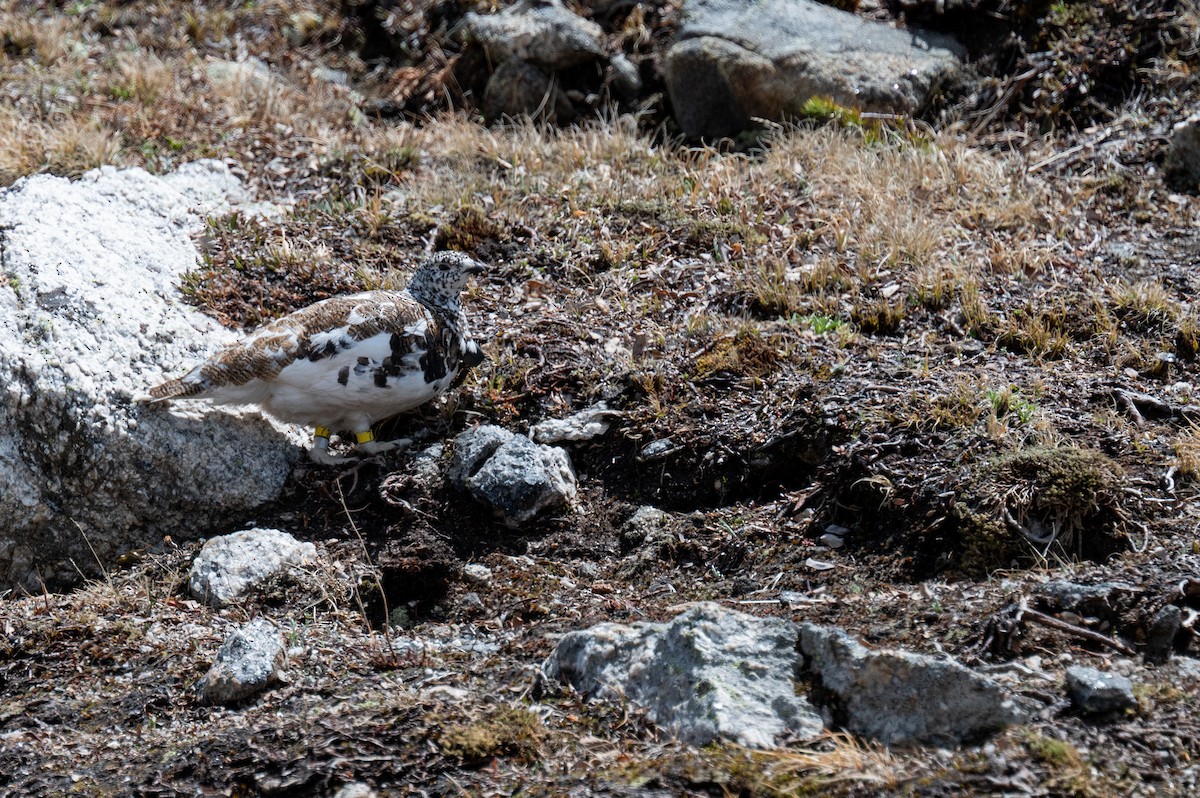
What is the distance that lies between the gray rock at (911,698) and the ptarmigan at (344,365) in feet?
7.90

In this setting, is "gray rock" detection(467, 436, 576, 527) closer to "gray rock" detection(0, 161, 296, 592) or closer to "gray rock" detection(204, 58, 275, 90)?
"gray rock" detection(0, 161, 296, 592)

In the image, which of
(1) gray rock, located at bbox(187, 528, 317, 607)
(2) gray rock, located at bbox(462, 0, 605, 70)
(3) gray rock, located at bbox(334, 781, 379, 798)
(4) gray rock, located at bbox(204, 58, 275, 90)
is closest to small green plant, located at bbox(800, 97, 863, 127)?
(2) gray rock, located at bbox(462, 0, 605, 70)

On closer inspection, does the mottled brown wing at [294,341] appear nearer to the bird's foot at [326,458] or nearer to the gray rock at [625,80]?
the bird's foot at [326,458]

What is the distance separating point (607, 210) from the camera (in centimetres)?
663

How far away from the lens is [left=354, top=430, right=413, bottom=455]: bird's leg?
502 centimetres

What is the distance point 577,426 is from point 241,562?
5.06 ft

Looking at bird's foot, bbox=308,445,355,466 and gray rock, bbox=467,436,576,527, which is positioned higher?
gray rock, bbox=467,436,576,527

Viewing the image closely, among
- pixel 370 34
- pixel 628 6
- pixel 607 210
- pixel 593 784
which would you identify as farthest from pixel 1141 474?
pixel 370 34

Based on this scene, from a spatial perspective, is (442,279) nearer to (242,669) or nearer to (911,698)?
(242,669)

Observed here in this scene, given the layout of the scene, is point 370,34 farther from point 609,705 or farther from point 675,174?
point 609,705

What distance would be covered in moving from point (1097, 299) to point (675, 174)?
2682mm

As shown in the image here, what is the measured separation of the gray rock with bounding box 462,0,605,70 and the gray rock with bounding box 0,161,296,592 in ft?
13.1

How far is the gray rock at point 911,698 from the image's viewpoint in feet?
9.82

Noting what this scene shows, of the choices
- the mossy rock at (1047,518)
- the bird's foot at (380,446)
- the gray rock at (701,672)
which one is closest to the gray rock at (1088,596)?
the mossy rock at (1047,518)
